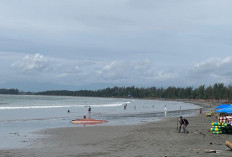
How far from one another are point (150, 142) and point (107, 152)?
4418mm

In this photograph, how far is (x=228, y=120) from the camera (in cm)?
2794

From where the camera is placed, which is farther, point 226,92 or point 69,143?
point 226,92

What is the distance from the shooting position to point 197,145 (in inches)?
722

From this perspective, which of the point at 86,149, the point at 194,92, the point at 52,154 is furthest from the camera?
the point at 194,92

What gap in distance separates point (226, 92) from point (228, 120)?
119896mm

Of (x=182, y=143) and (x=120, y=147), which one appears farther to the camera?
(x=182, y=143)

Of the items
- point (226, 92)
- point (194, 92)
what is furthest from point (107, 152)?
point (194, 92)

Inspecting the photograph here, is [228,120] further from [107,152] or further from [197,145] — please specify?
[107,152]

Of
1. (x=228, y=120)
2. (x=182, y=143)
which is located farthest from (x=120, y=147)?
(x=228, y=120)

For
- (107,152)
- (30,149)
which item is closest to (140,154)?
(107,152)

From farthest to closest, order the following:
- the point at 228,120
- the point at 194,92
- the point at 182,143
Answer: the point at 194,92, the point at 228,120, the point at 182,143

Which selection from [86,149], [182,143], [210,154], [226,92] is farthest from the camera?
[226,92]

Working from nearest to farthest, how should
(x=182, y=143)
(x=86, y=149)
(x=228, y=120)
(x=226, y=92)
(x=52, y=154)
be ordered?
(x=52, y=154) → (x=86, y=149) → (x=182, y=143) → (x=228, y=120) → (x=226, y=92)

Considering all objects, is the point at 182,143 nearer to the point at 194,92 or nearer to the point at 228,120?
the point at 228,120
